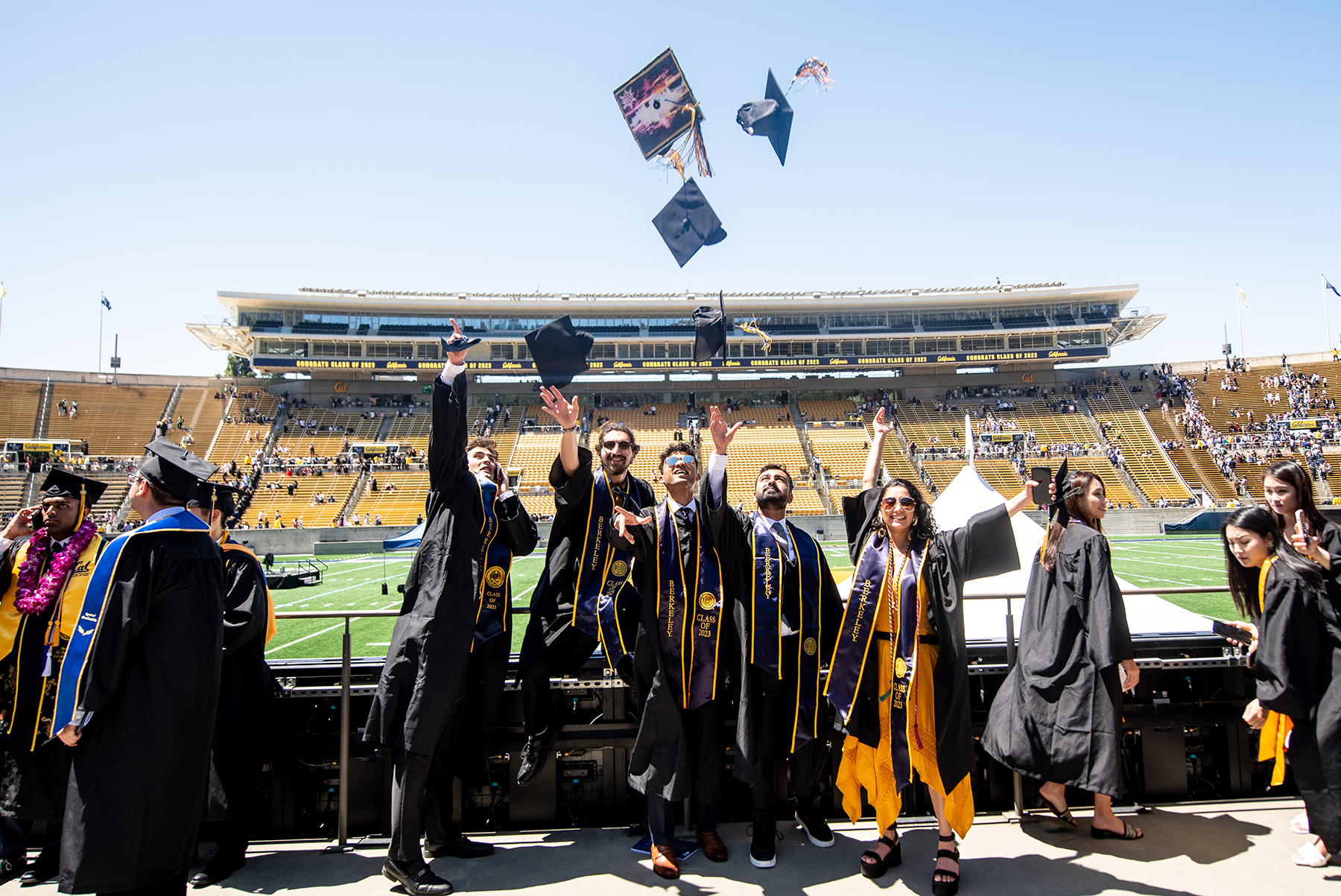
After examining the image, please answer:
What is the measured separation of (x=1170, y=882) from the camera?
326 centimetres

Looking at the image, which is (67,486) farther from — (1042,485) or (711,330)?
(711,330)

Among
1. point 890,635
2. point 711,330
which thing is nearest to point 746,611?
point 890,635

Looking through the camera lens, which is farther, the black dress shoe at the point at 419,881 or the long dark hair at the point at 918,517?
the long dark hair at the point at 918,517

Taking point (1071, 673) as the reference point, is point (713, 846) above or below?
below

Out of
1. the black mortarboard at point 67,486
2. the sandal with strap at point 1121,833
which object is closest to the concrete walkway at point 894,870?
the sandal with strap at point 1121,833

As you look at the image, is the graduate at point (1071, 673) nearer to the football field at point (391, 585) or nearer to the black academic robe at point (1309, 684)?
the black academic robe at point (1309, 684)

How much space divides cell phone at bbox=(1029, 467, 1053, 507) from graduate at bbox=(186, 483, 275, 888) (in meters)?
3.83

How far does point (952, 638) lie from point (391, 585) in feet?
57.1

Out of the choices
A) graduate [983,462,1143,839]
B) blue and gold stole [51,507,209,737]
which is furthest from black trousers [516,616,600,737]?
graduate [983,462,1143,839]

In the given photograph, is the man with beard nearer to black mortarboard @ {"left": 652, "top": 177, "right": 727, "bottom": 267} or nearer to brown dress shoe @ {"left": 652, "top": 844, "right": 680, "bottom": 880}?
brown dress shoe @ {"left": 652, "top": 844, "right": 680, "bottom": 880}

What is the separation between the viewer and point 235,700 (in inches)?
145

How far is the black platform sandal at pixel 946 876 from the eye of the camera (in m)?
3.21

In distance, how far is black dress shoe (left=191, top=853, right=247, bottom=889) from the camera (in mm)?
3428

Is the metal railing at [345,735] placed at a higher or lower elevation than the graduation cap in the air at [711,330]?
lower
